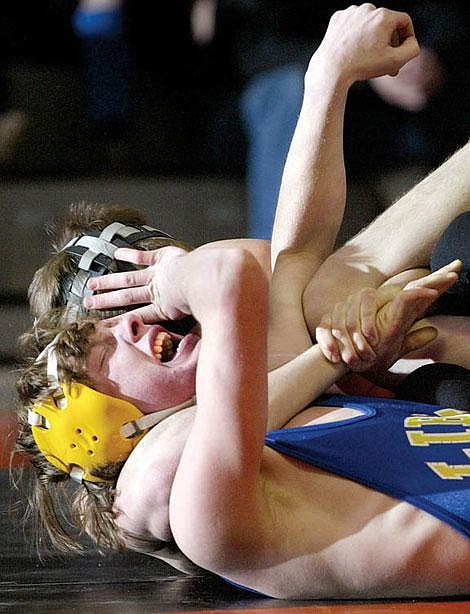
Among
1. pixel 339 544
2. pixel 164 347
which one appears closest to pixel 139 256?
pixel 164 347

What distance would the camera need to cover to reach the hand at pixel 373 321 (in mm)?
1274

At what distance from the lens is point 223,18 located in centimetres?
388

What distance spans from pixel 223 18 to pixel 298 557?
306cm

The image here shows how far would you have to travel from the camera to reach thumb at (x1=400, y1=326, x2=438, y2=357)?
1.38 m

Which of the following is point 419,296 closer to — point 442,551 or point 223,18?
point 442,551

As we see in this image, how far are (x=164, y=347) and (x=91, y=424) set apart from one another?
13 cm

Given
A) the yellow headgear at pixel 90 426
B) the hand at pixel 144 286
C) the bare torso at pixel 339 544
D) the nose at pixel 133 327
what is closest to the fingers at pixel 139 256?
the hand at pixel 144 286

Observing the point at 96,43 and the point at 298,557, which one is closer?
the point at 298,557

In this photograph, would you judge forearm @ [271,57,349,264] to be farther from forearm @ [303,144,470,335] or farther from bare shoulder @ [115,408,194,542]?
bare shoulder @ [115,408,194,542]

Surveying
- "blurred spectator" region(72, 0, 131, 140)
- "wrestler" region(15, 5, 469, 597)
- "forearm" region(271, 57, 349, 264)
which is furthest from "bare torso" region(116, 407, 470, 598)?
"blurred spectator" region(72, 0, 131, 140)

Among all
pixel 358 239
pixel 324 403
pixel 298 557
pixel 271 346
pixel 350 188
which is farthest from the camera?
pixel 350 188

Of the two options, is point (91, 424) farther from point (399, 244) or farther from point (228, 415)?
point (399, 244)

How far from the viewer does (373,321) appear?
4.21ft

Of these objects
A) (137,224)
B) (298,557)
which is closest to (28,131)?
(137,224)
